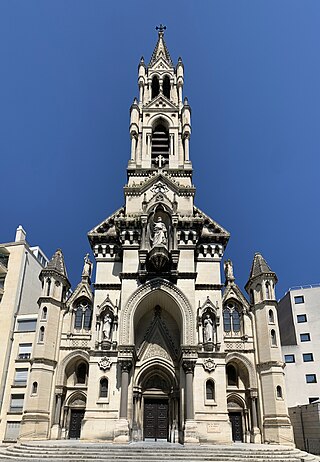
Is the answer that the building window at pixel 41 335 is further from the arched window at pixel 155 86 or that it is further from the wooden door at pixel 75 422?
the arched window at pixel 155 86

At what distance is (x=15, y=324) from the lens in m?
38.2

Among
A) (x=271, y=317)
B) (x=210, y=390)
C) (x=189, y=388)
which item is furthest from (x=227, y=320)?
(x=189, y=388)

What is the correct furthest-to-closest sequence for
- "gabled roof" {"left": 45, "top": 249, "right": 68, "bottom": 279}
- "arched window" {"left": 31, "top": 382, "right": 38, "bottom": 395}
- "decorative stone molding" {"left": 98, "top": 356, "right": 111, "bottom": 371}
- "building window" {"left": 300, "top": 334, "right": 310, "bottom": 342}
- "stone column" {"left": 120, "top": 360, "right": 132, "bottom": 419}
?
1. "building window" {"left": 300, "top": 334, "right": 310, "bottom": 342}
2. "gabled roof" {"left": 45, "top": 249, "right": 68, "bottom": 279}
3. "decorative stone molding" {"left": 98, "top": 356, "right": 111, "bottom": 371}
4. "arched window" {"left": 31, "top": 382, "right": 38, "bottom": 395}
5. "stone column" {"left": 120, "top": 360, "right": 132, "bottom": 419}

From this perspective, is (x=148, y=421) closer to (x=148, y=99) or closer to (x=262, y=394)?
(x=262, y=394)

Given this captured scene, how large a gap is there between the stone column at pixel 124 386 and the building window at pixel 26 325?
624 inches

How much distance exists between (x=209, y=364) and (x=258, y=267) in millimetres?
8922

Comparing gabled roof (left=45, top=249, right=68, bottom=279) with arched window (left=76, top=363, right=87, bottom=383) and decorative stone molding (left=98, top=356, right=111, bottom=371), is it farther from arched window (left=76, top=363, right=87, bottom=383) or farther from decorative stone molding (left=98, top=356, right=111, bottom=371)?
decorative stone molding (left=98, top=356, right=111, bottom=371)

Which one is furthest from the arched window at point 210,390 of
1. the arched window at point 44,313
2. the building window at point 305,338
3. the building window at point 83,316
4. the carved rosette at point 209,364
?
the building window at point 305,338

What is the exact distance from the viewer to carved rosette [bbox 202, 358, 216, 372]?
84.9 feet

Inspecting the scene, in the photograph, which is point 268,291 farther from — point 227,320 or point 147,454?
point 147,454

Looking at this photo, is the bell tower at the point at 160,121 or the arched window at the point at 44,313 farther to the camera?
the bell tower at the point at 160,121

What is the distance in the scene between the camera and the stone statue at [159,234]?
92.5ft

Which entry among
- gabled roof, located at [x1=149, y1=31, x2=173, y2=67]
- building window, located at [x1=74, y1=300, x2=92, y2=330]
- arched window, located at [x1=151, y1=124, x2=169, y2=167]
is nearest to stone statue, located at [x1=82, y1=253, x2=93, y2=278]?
building window, located at [x1=74, y1=300, x2=92, y2=330]

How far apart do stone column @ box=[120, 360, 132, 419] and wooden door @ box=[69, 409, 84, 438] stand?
427 centimetres
